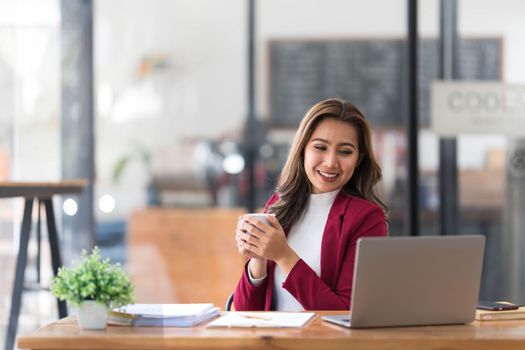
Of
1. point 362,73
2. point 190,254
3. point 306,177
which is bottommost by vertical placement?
point 190,254

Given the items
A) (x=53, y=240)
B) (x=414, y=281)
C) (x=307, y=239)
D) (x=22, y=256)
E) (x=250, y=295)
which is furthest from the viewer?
(x=53, y=240)

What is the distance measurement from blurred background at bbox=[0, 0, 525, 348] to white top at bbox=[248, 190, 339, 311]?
7.22 feet

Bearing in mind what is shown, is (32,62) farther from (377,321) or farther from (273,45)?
(377,321)

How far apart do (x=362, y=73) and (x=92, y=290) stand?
325cm

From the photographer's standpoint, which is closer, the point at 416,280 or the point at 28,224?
the point at 416,280

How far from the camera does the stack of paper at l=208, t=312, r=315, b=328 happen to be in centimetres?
214

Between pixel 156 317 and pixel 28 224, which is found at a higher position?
pixel 28 224

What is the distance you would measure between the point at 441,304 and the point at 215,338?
1.83 feet

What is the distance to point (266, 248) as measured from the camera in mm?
2459

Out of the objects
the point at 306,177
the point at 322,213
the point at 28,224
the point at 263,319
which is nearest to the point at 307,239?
the point at 322,213

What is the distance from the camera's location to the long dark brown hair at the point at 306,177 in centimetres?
279

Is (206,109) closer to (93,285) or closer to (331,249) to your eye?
(331,249)

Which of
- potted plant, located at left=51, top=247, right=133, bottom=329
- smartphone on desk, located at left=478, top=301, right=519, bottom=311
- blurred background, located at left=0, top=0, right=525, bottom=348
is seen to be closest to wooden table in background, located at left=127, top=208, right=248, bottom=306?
blurred background, located at left=0, top=0, right=525, bottom=348

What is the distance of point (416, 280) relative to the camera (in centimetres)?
214
